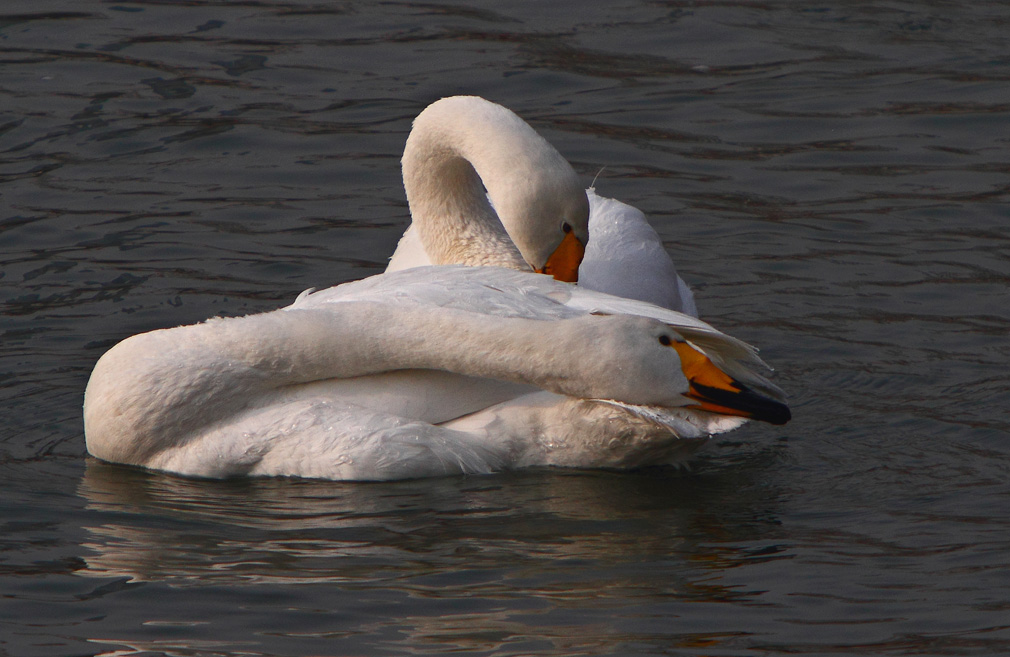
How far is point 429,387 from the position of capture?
6445 millimetres

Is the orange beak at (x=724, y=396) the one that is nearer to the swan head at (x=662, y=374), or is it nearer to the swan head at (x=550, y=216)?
the swan head at (x=662, y=374)

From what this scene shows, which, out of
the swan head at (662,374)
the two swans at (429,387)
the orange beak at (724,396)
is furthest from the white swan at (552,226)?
the orange beak at (724,396)

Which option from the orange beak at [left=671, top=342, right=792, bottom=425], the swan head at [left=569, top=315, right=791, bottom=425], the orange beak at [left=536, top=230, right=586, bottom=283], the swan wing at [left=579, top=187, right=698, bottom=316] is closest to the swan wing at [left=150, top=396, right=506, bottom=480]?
the swan head at [left=569, top=315, right=791, bottom=425]

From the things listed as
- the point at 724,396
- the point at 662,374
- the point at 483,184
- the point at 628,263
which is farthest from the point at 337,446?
the point at 628,263

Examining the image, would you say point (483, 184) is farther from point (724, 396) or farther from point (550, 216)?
point (724, 396)

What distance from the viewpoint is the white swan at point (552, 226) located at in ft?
23.3

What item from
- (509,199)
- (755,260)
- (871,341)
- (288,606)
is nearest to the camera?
(288,606)

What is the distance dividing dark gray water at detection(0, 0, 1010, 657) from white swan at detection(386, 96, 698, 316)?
1.86 ft

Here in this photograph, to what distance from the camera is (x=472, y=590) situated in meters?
5.44

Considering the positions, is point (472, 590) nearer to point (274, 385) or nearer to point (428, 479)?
point (428, 479)

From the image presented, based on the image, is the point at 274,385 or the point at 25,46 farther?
the point at 25,46

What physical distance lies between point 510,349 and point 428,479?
587 millimetres

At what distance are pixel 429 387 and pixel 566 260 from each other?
1.03 m

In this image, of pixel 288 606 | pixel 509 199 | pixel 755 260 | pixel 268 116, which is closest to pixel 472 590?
pixel 288 606
